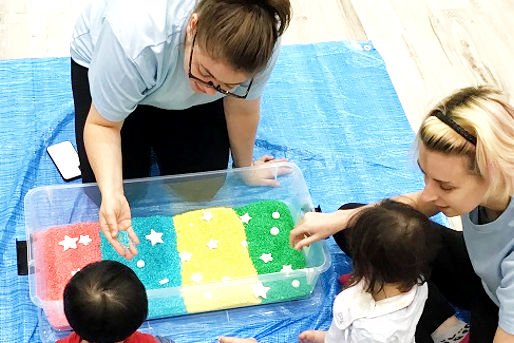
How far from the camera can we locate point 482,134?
1.08 metres

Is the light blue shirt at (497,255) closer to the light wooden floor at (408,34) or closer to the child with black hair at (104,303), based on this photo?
the child with black hair at (104,303)

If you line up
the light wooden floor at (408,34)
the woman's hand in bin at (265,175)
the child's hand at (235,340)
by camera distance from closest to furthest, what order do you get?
the child's hand at (235,340), the woman's hand in bin at (265,175), the light wooden floor at (408,34)

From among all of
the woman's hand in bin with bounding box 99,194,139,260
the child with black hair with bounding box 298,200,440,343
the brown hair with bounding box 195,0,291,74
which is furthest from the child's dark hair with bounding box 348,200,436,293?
the woman's hand in bin with bounding box 99,194,139,260

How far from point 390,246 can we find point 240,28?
425 millimetres

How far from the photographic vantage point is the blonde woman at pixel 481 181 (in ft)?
3.57

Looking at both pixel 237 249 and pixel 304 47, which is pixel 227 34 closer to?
pixel 237 249

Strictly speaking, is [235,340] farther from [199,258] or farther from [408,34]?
[408,34]

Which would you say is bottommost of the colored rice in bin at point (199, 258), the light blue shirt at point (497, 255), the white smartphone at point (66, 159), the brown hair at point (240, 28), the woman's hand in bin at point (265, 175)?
the white smartphone at point (66, 159)

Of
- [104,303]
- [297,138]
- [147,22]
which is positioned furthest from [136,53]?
[297,138]

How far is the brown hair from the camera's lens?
1.09 meters

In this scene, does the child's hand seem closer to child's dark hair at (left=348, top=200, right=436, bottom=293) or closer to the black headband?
child's dark hair at (left=348, top=200, right=436, bottom=293)

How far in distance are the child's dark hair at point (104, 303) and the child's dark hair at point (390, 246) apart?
1.22 ft

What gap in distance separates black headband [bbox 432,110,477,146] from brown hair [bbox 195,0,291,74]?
30 centimetres

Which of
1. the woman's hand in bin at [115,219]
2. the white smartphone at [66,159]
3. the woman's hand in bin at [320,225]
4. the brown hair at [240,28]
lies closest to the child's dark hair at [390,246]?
the woman's hand in bin at [320,225]
